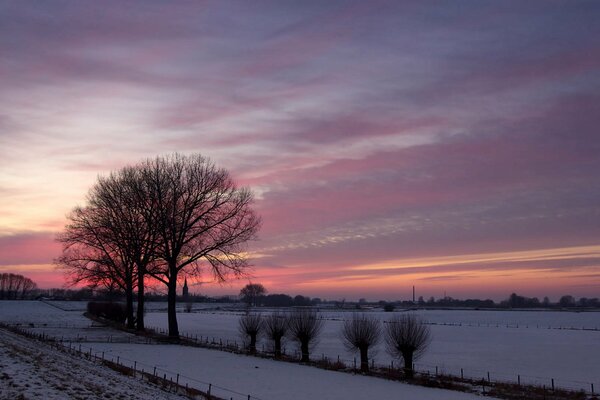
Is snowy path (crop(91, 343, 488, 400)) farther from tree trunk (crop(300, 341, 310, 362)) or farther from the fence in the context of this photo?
the fence

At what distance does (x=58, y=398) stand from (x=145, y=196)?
44.1 meters

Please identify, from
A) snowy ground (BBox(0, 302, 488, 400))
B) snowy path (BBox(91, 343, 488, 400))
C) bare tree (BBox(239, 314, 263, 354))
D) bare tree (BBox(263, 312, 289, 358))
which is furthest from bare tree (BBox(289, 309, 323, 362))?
snowy ground (BBox(0, 302, 488, 400))

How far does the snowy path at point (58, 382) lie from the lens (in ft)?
64.4

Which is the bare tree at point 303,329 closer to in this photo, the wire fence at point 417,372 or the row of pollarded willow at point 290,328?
the row of pollarded willow at point 290,328

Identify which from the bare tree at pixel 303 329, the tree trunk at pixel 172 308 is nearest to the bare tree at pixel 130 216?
the tree trunk at pixel 172 308

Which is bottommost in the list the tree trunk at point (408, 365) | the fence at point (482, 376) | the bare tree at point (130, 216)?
the fence at point (482, 376)

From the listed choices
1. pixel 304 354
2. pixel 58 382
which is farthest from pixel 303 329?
pixel 58 382

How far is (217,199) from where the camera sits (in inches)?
2368

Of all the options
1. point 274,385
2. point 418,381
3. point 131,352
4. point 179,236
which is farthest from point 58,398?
point 179,236

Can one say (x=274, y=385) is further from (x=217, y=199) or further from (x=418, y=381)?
(x=217, y=199)

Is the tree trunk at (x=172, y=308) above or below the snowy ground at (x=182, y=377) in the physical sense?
above

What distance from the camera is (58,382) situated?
22.7 meters

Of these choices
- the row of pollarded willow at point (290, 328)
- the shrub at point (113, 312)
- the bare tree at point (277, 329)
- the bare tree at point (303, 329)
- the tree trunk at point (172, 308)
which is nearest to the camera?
the bare tree at point (303, 329)

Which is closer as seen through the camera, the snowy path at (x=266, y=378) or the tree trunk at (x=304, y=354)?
the snowy path at (x=266, y=378)
